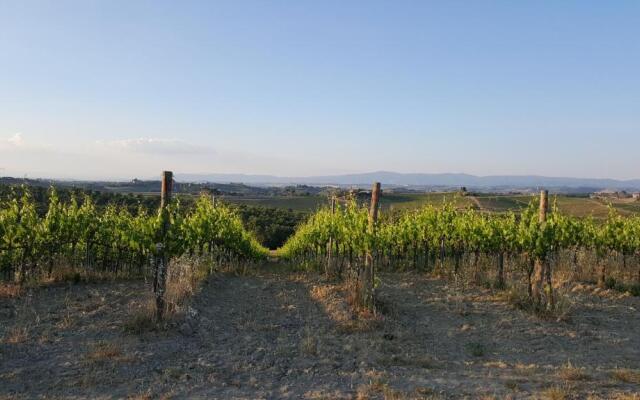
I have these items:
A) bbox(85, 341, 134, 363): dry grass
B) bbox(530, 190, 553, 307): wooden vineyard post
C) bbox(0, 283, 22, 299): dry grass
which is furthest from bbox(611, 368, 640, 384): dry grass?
bbox(0, 283, 22, 299): dry grass

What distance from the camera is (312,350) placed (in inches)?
258

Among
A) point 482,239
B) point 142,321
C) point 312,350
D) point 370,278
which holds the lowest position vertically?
point 312,350

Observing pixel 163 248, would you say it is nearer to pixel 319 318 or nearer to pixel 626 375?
pixel 319 318

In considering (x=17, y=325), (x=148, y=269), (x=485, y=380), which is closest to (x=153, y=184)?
(x=148, y=269)

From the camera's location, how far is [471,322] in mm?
8500

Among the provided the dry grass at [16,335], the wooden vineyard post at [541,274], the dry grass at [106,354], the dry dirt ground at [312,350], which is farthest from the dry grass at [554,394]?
the dry grass at [16,335]

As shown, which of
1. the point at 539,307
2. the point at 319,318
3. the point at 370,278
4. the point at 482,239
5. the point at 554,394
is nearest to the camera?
the point at 554,394

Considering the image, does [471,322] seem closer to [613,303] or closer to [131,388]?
[613,303]

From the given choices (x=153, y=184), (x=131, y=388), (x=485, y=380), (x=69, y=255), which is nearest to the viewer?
(x=131, y=388)

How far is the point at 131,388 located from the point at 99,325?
2.58m

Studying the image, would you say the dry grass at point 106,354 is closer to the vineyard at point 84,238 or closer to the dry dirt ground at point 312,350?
the dry dirt ground at point 312,350

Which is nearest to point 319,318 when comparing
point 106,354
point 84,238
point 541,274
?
point 106,354

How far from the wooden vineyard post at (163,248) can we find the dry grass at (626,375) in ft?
20.4

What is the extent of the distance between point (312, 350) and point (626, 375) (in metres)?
3.85
